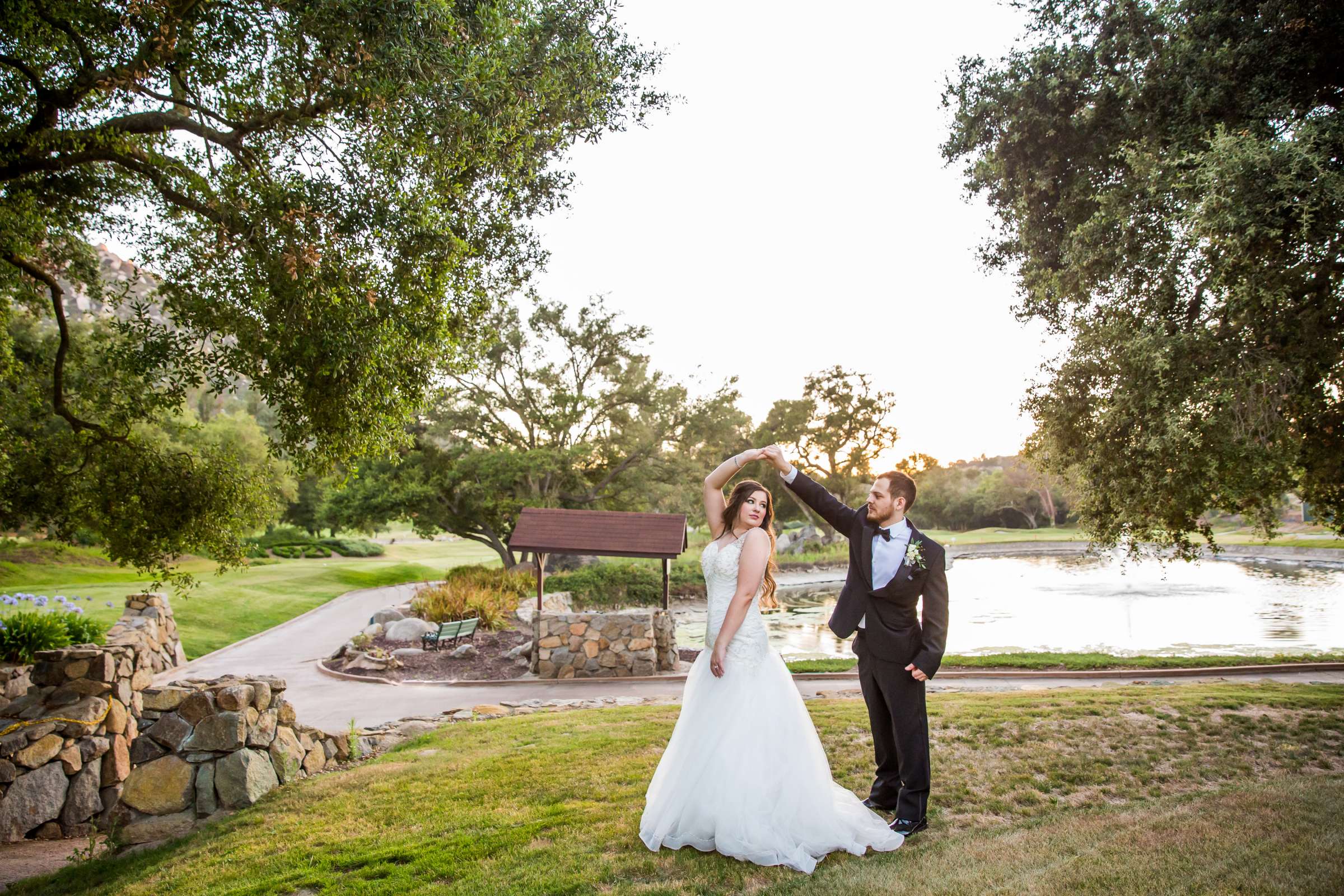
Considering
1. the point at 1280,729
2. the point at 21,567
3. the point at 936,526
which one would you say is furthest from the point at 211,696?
the point at 936,526

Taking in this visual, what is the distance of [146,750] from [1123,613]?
26.3 meters

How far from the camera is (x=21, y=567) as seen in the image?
27203mm

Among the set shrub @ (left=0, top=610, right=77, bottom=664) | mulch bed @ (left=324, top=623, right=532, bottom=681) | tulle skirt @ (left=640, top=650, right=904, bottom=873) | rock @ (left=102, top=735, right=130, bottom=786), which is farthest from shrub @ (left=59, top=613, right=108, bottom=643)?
tulle skirt @ (left=640, top=650, right=904, bottom=873)

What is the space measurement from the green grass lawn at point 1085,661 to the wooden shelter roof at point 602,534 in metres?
3.81

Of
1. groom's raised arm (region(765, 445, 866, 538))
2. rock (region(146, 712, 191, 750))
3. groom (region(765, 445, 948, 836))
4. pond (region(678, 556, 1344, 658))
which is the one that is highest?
groom's raised arm (region(765, 445, 866, 538))

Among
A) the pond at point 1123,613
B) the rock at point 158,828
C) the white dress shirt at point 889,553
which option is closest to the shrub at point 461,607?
the pond at point 1123,613

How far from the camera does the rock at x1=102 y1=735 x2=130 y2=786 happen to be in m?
7.20

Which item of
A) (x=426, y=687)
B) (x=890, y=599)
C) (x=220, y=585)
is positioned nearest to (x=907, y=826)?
(x=890, y=599)

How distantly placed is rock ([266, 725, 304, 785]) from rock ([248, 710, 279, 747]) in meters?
Result: 0.08

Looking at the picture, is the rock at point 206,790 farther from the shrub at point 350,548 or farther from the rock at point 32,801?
the shrub at point 350,548

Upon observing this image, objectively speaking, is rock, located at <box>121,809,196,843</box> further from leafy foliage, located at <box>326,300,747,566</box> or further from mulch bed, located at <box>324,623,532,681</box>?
leafy foliage, located at <box>326,300,747,566</box>

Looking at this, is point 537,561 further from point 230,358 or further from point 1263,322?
point 1263,322

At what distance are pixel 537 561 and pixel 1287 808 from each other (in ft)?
50.6

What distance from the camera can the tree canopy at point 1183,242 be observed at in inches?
290
